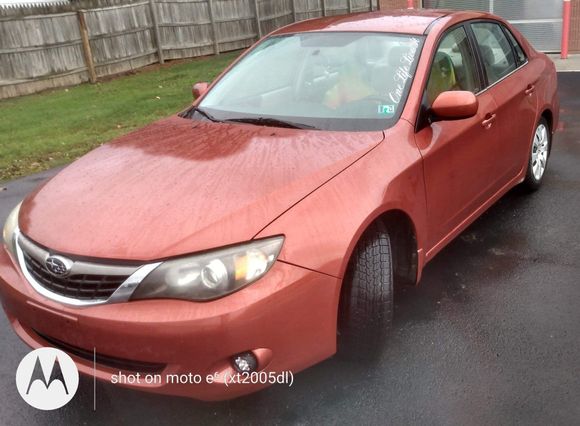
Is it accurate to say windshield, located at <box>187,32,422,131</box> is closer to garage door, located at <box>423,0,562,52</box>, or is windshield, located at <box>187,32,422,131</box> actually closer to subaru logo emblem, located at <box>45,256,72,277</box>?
subaru logo emblem, located at <box>45,256,72,277</box>

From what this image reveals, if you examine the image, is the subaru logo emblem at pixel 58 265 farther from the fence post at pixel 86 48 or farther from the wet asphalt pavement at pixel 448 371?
the fence post at pixel 86 48

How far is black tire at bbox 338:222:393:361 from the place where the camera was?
2.76 m

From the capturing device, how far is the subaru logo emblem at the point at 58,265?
7.82 feet

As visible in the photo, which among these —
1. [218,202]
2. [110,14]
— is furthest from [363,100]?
[110,14]

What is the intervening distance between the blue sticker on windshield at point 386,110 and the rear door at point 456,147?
17 centimetres

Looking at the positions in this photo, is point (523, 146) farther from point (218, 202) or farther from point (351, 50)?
point (218, 202)

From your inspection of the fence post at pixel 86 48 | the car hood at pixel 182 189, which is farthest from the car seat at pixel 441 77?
the fence post at pixel 86 48

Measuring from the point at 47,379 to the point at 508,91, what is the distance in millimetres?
3376

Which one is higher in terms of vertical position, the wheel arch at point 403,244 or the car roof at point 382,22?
the car roof at point 382,22

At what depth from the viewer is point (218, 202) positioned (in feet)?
8.33

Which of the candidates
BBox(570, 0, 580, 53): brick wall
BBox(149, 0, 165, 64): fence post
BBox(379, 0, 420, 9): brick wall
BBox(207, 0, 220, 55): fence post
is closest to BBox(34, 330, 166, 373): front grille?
BBox(570, 0, 580, 53): brick wall

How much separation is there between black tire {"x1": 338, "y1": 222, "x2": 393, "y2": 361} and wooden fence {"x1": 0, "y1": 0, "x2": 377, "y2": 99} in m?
12.1

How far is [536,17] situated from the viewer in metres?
12.6

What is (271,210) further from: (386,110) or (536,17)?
(536,17)
